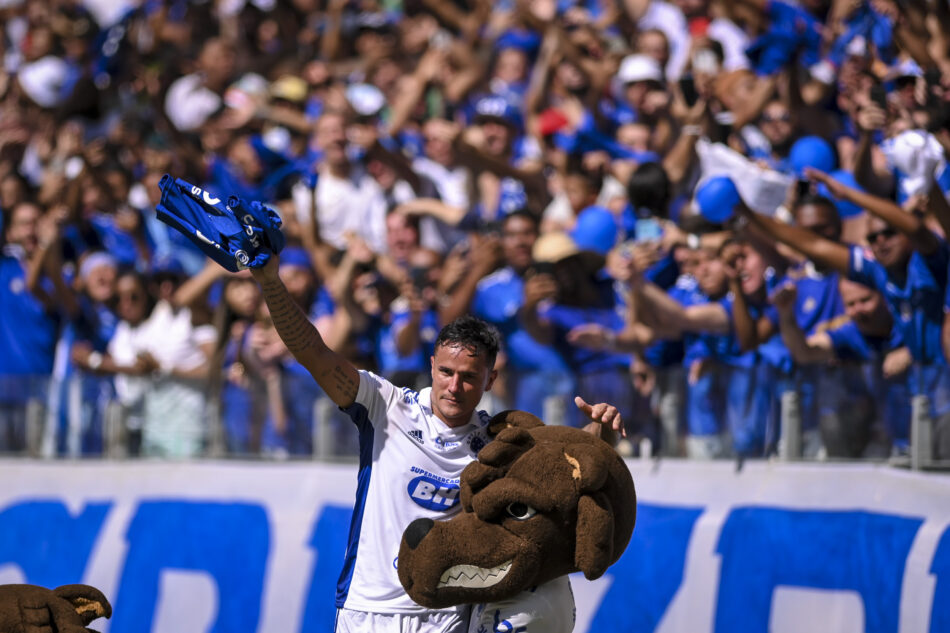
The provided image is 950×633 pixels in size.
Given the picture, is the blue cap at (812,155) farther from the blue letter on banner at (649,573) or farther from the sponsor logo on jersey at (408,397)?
the sponsor logo on jersey at (408,397)

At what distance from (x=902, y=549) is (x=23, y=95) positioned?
10.1 meters

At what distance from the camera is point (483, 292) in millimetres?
8500

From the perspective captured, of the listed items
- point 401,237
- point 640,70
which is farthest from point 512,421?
point 640,70

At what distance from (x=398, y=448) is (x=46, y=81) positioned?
367 inches

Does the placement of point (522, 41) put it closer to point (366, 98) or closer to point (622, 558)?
point (366, 98)

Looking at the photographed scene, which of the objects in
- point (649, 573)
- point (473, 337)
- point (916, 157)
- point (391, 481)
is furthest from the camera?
point (916, 157)

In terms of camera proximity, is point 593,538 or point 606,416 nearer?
point 593,538

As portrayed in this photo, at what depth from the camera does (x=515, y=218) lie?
8.38 meters

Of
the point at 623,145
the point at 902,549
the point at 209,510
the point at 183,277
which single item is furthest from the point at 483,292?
the point at 902,549

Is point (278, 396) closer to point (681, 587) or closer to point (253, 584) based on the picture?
point (253, 584)

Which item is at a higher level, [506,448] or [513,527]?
[506,448]

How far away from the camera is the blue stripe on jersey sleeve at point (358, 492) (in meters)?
4.65

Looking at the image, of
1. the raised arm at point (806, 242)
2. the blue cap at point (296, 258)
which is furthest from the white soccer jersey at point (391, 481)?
the blue cap at point (296, 258)

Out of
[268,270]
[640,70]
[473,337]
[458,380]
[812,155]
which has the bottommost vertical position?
[458,380]
